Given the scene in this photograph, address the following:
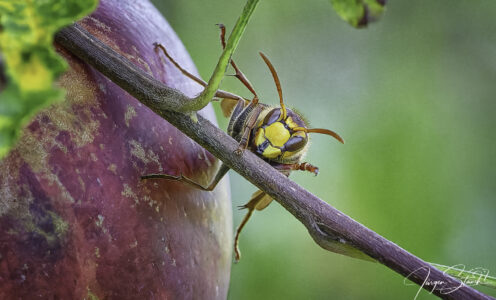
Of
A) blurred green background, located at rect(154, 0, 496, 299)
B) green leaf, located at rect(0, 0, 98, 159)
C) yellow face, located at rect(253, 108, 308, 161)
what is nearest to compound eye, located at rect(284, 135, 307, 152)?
yellow face, located at rect(253, 108, 308, 161)

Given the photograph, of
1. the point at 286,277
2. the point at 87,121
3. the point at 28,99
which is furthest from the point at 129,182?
the point at 286,277

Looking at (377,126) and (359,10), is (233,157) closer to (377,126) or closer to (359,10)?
(359,10)

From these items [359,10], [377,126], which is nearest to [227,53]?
[359,10]

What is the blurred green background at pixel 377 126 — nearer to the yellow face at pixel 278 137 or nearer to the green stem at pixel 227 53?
the yellow face at pixel 278 137

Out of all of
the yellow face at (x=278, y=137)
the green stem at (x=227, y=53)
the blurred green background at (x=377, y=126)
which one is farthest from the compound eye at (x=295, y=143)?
the blurred green background at (x=377, y=126)

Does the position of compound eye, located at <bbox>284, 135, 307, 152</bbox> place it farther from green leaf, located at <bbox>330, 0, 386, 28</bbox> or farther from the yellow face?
green leaf, located at <bbox>330, 0, 386, 28</bbox>

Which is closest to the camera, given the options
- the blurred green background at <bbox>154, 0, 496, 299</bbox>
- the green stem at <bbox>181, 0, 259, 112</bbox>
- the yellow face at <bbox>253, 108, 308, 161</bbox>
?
the green stem at <bbox>181, 0, 259, 112</bbox>
